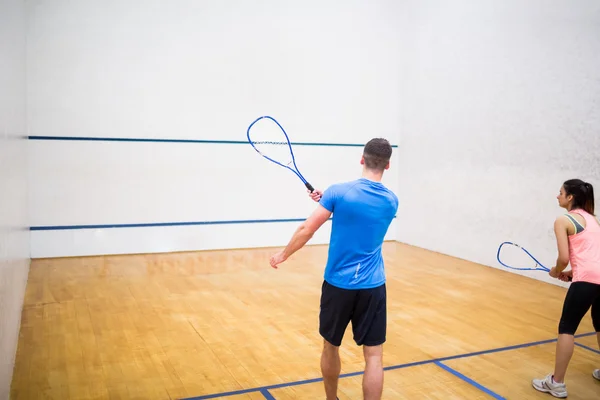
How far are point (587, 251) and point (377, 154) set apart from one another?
1084mm

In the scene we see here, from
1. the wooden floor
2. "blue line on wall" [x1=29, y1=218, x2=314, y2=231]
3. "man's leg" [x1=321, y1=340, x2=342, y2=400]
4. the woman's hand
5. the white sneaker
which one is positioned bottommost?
the wooden floor

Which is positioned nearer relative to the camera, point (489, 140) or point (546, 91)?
point (546, 91)

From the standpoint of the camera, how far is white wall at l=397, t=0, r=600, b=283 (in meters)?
4.41

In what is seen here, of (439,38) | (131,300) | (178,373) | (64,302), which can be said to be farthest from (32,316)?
(439,38)

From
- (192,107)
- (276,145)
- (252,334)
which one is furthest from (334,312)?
(276,145)

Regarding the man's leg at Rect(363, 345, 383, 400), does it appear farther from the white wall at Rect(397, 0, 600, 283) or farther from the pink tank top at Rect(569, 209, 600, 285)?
the white wall at Rect(397, 0, 600, 283)

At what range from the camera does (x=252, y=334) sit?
312cm

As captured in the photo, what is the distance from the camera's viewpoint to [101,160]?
542 centimetres

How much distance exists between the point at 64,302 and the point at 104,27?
9.57ft

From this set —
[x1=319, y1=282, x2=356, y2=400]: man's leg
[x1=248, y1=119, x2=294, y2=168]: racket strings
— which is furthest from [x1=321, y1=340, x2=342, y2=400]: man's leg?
[x1=248, y1=119, x2=294, y2=168]: racket strings

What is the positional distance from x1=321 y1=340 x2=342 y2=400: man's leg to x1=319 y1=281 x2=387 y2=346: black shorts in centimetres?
7

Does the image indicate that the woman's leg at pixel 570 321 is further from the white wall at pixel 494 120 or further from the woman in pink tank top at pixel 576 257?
the white wall at pixel 494 120

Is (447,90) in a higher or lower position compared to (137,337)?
higher

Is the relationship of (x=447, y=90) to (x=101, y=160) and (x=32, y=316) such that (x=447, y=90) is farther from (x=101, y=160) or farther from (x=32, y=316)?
(x=32, y=316)
